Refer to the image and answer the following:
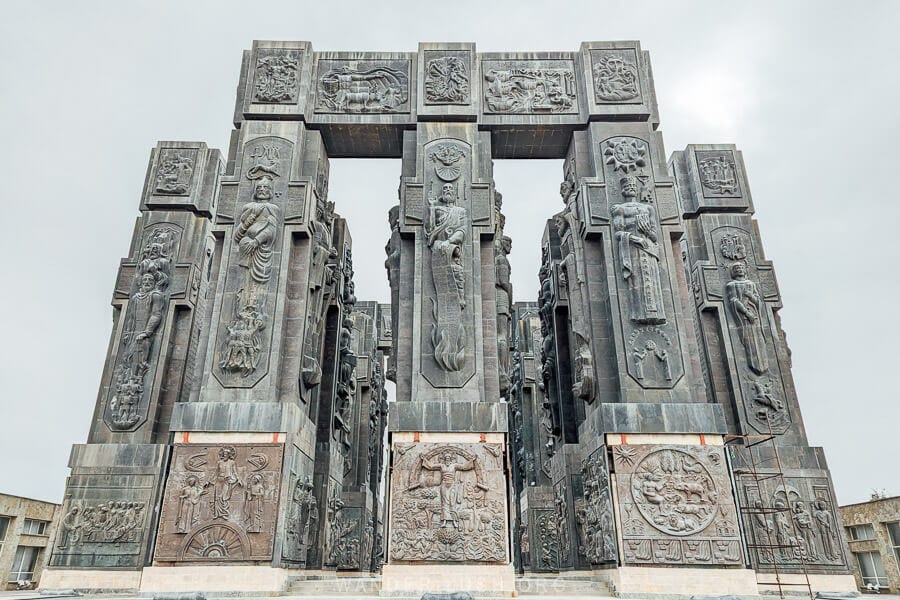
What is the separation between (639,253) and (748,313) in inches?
177

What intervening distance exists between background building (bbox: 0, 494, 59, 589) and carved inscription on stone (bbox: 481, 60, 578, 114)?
19.1 meters

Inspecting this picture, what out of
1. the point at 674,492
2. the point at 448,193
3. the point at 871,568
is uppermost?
the point at 448,193

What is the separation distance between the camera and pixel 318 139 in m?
16.4

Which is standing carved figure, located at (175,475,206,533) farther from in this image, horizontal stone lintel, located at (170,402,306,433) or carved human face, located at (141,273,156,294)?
carved human face, located at (141,273,156,294)

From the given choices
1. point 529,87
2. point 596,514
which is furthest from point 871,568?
point 529,87

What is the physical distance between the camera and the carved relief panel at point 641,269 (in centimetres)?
1338

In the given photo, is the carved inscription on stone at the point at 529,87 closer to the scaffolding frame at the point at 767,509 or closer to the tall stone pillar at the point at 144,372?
the tall stone pillar at the point at 144,372

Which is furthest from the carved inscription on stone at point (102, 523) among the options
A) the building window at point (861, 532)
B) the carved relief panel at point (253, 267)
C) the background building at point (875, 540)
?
the building window at point (861, 532)

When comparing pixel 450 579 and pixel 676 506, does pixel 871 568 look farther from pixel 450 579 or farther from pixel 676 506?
pixel 450 579

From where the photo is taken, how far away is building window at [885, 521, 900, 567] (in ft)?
59.0

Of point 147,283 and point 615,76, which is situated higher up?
point 615,76

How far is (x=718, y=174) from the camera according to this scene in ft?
60.3

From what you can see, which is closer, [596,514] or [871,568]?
[596,514]

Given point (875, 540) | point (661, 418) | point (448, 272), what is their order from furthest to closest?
point (875, 540), point (448, 272), point (661, 418)
